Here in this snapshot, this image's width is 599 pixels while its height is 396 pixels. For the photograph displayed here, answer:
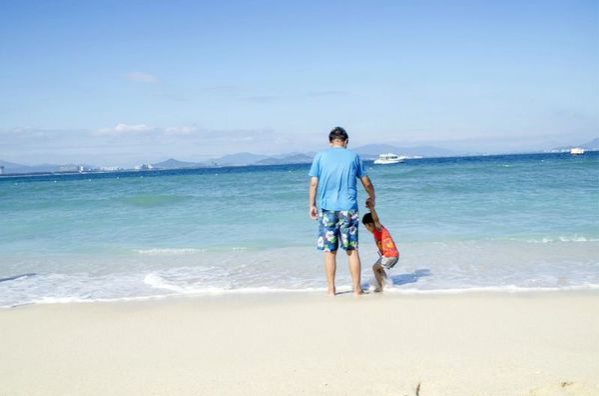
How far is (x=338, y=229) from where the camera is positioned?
18.2ft

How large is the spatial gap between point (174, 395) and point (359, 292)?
9.30ft

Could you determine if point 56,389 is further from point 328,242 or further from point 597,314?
point 597,314

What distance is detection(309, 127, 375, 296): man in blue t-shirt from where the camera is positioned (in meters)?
5.47

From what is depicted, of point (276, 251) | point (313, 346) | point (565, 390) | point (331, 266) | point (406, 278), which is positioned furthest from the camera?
point (276, 251)

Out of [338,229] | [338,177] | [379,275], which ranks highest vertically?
[338,177]

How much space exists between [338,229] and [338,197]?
1.14 ft

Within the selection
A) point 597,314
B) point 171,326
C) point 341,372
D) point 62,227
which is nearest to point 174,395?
point 341,372

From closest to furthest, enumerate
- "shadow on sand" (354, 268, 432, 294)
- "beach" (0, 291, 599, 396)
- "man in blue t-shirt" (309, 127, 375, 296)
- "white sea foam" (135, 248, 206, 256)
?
"beach" (0, 291, 599, 396) < "man in blue t-shirt" (309, 127, 375, 296) < "shadow on sand" (354, 268, 432, 294) < "white sea foam" (135, 248, 206, 256)

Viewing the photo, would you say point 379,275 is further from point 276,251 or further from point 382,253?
point 276,251

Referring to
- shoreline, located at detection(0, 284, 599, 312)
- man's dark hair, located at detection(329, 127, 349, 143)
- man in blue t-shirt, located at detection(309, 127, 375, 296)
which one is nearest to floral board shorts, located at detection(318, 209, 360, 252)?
man in blue t-shirt, located at detection(309, 127, 375, 296)

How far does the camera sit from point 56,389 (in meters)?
3.31

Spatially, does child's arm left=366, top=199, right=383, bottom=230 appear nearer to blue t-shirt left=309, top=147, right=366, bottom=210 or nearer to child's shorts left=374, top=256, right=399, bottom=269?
blue t-shirt left=309, top=147, right=366, bottom=210

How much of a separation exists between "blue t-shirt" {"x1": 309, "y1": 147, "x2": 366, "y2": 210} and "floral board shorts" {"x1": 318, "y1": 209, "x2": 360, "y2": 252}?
0.07 metres

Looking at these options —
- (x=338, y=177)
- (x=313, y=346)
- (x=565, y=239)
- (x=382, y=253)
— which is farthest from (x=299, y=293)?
(x=565, y=239)
